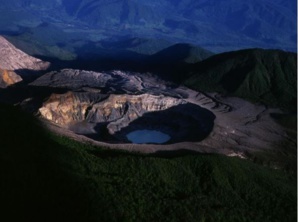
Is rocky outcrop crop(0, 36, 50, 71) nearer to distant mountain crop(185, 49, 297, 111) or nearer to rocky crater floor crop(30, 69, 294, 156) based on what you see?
rocky crater floor crop(30, 69, 294, 156)

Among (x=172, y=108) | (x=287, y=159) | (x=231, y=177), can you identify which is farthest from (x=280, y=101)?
(x=231, y=177)

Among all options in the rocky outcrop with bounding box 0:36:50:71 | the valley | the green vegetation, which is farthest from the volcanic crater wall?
the rocky outcrop with bounding box 0:36:50:71

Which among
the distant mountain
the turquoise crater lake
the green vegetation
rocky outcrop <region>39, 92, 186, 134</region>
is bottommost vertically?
the turquoise crater lake

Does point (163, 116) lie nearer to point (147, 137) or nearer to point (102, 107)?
point (147, 137)

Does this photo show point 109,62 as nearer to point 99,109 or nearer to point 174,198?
point 99,109

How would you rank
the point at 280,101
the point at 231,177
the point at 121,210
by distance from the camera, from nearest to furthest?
the point at 121,210, the point at 231,177, the point at 280,101
